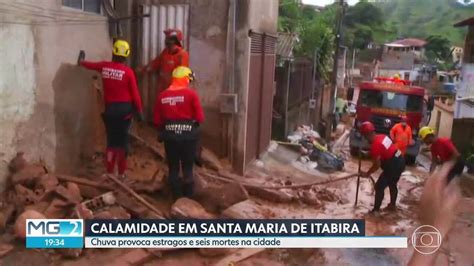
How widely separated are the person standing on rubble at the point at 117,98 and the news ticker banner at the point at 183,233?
1307 mm

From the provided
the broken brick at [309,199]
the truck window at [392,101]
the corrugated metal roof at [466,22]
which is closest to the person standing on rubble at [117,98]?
the broken brick at [309,199]

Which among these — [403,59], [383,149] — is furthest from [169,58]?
[403,59]

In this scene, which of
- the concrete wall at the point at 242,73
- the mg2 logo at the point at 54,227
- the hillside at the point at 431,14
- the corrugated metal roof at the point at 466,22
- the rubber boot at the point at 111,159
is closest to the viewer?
the mg2 logo at the point at 54,227

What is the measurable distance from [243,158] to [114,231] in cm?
320

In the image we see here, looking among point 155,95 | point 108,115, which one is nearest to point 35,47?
point 108,115

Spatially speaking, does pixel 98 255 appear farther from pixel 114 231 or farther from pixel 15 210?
pixel 15 210

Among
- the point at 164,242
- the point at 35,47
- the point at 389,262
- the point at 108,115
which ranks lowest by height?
the point at 389,262

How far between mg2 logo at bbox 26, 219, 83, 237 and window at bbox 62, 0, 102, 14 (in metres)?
2.65

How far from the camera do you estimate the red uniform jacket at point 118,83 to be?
16.3 feet

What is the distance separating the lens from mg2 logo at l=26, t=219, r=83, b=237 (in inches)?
144

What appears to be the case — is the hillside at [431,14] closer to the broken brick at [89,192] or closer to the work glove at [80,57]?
the work glove at [80,57]

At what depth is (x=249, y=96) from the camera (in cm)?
709

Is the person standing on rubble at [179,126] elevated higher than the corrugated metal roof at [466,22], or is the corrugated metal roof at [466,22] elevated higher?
the corrugated metal roof at [466,22]

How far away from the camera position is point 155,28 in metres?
6.59
